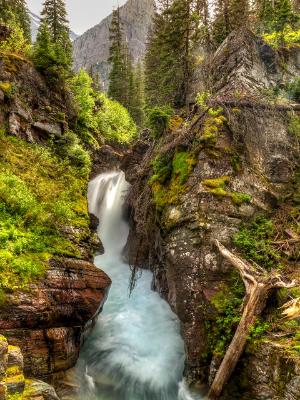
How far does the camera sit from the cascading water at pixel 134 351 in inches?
363

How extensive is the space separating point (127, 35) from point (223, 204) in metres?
91.3

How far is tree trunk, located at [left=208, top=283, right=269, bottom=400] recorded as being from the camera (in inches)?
303

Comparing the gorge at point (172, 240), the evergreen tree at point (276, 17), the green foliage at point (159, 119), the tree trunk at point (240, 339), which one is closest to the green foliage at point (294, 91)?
the gorge at point (172, 240)

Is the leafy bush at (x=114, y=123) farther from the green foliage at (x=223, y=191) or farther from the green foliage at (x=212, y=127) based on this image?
the green foliage at (x=223, y=191)

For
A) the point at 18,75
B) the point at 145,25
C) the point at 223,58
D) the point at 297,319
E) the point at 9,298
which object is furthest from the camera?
the point at 145,25

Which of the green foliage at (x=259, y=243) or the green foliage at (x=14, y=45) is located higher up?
the green foliage at (x=14, y=45)

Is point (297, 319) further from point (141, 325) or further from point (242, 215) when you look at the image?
point (141, 325)

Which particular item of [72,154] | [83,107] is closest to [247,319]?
[72,154]

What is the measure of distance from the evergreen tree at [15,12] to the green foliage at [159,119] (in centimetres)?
1501

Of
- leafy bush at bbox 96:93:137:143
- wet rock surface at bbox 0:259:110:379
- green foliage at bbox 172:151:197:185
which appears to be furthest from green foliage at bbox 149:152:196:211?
leafy bush at bbox 96:93:137:143

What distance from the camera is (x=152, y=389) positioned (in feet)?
30.3

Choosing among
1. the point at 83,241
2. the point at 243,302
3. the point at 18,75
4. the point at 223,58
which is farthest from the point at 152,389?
the point at 18,75

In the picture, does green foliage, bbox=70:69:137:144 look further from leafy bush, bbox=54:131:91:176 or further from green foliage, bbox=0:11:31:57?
leafy bush, bbox=54:131:91:176

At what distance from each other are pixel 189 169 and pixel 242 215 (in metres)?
2.53
